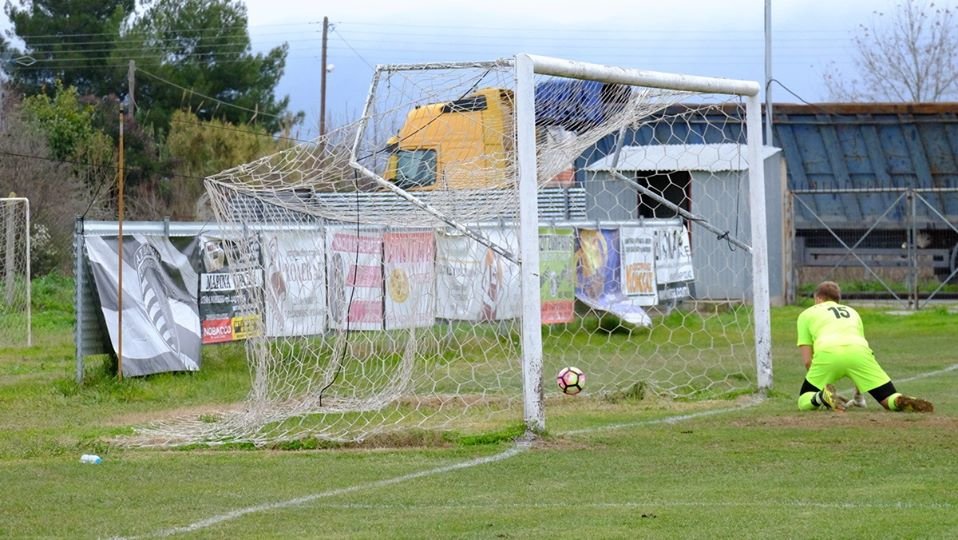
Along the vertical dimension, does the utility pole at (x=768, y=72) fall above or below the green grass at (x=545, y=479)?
above

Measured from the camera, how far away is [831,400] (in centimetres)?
1237

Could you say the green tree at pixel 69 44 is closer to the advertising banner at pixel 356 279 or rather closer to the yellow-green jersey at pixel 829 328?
the advertising banner at pixel 356 279

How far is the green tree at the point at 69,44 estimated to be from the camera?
179 feet

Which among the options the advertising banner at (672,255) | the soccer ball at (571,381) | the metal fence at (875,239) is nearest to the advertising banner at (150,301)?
the soccer ball at (571,381)

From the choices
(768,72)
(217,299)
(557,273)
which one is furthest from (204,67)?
(217,299)

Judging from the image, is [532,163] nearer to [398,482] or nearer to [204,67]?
[398,482]

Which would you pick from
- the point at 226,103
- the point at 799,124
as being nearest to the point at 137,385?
the point at 799,124

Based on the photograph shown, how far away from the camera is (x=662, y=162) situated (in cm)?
2383

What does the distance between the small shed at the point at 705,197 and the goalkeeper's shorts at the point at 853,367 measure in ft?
22.9

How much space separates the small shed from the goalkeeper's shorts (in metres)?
6.99

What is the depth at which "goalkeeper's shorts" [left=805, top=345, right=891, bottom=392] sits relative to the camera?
12.5m

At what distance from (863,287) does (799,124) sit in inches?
142

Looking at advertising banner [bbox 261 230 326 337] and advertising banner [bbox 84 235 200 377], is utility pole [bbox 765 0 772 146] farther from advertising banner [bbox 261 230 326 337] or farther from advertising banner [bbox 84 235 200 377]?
advertising banner [bbox 261 230 326 337]

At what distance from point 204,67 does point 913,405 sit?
45707mm
